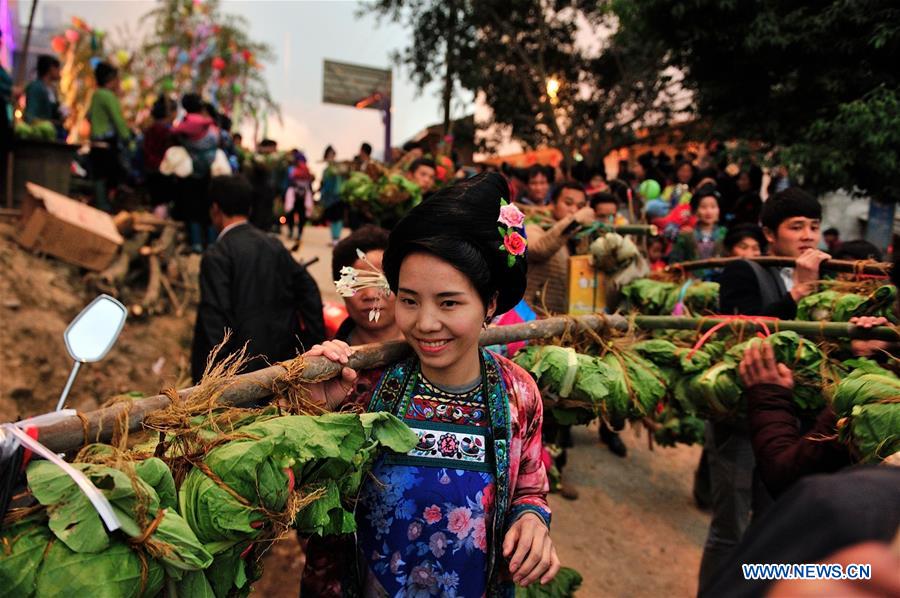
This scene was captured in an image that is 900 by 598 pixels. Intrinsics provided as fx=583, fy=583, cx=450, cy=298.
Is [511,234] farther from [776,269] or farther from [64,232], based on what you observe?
[64,232]

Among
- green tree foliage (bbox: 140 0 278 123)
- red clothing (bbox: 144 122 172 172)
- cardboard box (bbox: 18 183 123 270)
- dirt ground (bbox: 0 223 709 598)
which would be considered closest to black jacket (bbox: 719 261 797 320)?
dirt ground (bbox: 0 223 709 598)

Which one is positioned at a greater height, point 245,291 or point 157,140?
point 157,140

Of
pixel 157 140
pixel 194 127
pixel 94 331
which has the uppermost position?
pixel 194 127

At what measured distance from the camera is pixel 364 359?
5.78 ft

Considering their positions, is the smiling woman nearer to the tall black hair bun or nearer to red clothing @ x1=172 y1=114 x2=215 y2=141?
the tall black hair bun

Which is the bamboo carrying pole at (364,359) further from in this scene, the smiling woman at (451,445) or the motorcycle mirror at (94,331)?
the motorcycle mirror at (94,331)

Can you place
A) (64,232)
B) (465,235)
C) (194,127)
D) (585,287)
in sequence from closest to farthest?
(465,235), (585,287), (64,232), (194,127)

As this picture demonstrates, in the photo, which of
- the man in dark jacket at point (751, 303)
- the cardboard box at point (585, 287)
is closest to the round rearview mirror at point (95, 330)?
the man in dark jacket at point (751, 303)

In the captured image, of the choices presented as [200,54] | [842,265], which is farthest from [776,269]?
[200,54]

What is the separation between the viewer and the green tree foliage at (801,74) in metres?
8.08

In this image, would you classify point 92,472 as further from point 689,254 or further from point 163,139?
point 163,139

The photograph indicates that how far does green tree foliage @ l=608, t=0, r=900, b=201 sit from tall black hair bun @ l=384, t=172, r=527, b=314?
837 centimetres

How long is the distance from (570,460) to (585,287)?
213cm

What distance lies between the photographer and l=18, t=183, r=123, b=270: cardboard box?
20.9 feet
